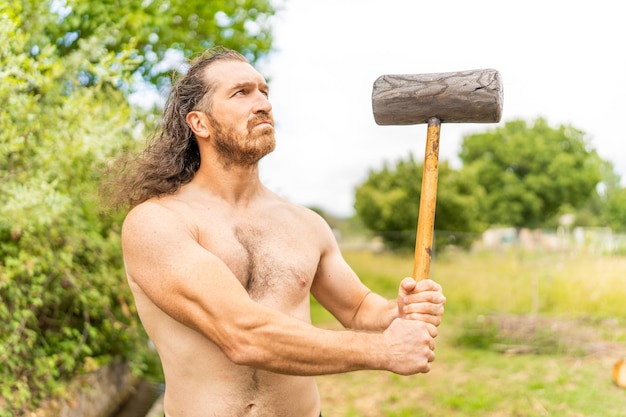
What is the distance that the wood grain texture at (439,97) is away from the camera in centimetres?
225

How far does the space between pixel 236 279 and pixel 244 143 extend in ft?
1.78

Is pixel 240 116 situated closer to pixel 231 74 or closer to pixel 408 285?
pixel 231 74

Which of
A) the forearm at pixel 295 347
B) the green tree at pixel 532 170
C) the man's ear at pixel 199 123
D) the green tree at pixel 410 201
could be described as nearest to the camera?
the forearm at pixel 295 347

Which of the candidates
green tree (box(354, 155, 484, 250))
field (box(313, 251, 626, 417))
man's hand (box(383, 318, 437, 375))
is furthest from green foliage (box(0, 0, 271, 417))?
green tree (box(354, 155, 484, 250))

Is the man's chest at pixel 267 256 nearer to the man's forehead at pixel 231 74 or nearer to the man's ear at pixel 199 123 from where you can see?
the man's ear at pixel 199 123

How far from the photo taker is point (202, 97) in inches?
92.4

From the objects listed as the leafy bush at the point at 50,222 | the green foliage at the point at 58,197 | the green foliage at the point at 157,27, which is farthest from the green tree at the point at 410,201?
the leafy bush at the point at 50,222

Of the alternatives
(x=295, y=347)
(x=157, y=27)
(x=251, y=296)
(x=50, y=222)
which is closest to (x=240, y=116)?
(x=251, y=296)

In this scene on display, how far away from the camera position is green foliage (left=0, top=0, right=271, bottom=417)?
446cm

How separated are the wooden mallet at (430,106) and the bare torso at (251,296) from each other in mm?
429

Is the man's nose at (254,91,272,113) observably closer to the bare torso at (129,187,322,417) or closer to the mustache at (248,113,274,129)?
the mustache at (248,113,274,129)

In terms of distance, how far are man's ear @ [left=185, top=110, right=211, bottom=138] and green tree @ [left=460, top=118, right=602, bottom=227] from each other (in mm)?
33883

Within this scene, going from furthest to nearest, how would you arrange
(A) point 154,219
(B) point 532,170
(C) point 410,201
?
(B) point 532,170 < (C) point 410,201 < (A) point 154,219

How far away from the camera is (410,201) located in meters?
21.6
